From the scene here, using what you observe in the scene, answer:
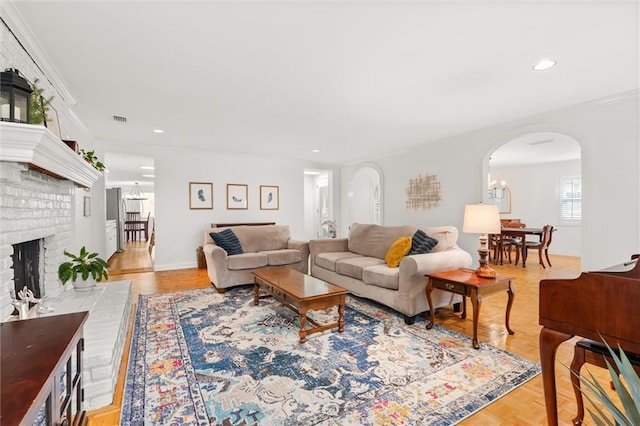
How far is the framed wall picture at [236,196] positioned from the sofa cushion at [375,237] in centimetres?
287

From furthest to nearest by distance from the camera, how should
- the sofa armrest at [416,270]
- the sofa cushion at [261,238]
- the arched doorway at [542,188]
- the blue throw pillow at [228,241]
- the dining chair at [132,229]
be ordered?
the dining chair at [132,229], the arched doorway at [542,188], the sofa cushion at [261,238], the blue throw pillow at [228,241], the sofa armrest at [416,270]

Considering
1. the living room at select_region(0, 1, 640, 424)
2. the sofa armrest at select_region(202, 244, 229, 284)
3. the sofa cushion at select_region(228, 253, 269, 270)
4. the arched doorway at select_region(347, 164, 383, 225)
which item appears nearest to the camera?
the living room at select_region(0, 1, 640, 424)

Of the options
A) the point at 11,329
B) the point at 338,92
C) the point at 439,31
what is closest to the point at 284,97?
the point at 338,92

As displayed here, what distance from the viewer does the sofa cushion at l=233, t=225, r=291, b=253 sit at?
4883 millimetres

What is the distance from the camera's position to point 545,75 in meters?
2.69

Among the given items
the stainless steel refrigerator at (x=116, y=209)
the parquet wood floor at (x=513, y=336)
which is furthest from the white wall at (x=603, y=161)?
the stainless steel refrigerator at (x=116, y=209)

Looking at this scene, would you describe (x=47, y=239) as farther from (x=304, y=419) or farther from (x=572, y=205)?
(x=572, y=205)

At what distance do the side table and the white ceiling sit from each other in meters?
1.85

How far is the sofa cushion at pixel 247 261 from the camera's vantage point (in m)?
4.10

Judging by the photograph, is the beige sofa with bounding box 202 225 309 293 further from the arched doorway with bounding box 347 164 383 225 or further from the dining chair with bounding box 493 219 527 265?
the dining chair with bounding box 493 219 527 265

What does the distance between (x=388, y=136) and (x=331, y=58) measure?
2736 millimetres

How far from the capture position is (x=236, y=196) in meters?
6.39

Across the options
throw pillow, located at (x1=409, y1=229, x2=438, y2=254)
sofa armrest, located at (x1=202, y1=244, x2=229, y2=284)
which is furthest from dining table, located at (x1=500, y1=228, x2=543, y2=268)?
sofa armrest, located at (x1=202, y1=244, x2=229, y2=284)

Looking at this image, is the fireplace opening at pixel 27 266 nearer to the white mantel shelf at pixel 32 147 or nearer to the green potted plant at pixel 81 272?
the green potted plant at pixel 81 272
